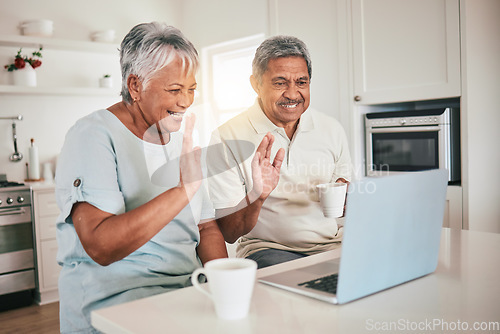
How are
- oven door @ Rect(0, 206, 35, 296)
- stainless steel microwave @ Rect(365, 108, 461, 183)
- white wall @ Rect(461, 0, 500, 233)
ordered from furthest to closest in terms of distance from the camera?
oven door @ Rect(0, 206, 35, 296) < stainless steel microwave @ Rect(365, 108, 461, 183) < white wall @ Rect(461, 0, 500, 233)

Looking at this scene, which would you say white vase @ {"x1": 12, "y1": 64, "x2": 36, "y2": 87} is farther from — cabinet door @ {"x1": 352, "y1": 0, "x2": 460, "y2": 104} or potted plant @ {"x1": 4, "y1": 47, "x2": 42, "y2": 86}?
cabinet door @ {"x1": 352, "y1": 0, "x2": 460, "y2": 104}

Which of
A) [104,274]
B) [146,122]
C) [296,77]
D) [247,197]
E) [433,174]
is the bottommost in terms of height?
[104,274]

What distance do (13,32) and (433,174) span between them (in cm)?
364

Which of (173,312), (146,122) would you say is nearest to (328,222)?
(146,122)

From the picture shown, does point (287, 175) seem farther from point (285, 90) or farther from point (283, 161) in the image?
point (285, 90)

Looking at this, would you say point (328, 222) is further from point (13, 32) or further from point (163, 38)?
point (13, 32)

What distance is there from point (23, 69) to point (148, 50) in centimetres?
265

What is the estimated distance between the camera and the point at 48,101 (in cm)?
392

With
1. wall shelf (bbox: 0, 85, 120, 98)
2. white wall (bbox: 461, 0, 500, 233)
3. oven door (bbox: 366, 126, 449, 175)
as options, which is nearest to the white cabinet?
wall shelf (bbox: 0, 85, 120, 98)

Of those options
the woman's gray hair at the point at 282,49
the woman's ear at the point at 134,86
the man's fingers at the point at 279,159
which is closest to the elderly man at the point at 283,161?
the woman's gray hair at the point at 282,49

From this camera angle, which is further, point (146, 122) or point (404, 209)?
point (146, 122)

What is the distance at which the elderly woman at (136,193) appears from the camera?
118cm

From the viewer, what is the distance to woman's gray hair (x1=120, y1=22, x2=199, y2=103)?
4.72ft

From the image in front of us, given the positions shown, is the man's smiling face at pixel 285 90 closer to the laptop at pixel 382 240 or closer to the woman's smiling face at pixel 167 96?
the woman's smiling face at pixel 167 96
